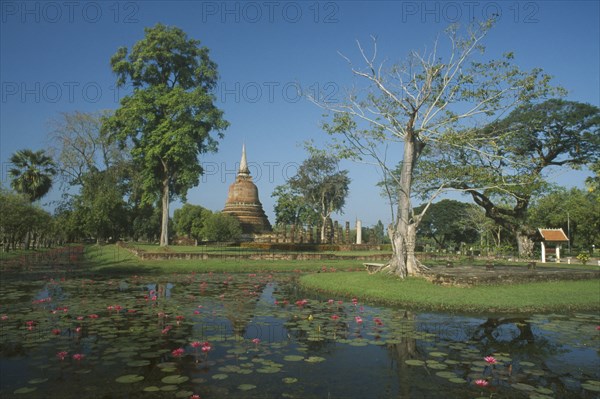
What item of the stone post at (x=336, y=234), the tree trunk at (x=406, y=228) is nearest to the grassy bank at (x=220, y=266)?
the tree trunk at (x=406, y=228)

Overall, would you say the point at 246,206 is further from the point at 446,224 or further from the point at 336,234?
the point at 446,224

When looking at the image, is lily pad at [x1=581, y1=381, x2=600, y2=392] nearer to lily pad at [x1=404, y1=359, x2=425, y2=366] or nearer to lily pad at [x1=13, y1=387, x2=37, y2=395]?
lily pad at [x1=404, y1=359, x2=425, y2=366]

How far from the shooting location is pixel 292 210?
57.6m

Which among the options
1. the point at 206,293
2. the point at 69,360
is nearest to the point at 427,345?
the point at 69,360

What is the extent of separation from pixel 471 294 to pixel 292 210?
4659cm

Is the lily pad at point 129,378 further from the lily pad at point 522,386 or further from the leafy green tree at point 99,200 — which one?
the leafy green tree at point 99,200

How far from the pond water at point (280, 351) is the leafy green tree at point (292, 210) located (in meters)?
44.3

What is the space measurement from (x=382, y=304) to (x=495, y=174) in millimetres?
7826

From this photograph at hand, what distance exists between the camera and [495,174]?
16.1 meters

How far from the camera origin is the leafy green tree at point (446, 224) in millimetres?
59625

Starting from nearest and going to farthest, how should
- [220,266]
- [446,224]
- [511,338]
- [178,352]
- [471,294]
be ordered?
[178,352] → [511,338] → [471,294] → [220,266] → [446,224]

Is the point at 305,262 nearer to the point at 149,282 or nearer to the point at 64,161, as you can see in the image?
the point at 149,282

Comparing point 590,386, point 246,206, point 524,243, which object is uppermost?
point 246,206

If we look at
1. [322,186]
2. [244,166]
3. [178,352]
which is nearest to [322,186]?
[322,186]
